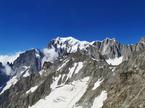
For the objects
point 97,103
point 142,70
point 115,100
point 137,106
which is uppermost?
point 97,103

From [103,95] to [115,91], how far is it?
307 ft

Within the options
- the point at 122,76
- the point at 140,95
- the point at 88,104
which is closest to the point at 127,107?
the point at 140,95

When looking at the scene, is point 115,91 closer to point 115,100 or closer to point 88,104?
point 115,100

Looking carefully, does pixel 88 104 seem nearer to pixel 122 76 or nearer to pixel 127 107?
pixel 122 76

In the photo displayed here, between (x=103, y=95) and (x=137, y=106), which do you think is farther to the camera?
(x=103, y=95)

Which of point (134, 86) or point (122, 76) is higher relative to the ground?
point (122, 76)

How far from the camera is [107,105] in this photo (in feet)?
316

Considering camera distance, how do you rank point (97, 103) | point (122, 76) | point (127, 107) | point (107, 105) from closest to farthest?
point (127, 107)
point (107, 105)
point (122, 76)
point (97, 103)

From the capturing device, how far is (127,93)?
299 feet

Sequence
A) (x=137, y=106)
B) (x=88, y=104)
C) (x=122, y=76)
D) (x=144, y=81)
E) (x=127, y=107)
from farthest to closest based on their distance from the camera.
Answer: (x=88, y=104) → (x=122, y=76) → (x=144, y=81) → (x=127, y=107) → (x=137, y=106)

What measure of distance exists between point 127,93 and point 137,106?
1510cm

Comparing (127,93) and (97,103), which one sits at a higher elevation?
(97,103)

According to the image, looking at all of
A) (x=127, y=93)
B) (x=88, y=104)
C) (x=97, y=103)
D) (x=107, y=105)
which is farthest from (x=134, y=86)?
(x=88, y=104)

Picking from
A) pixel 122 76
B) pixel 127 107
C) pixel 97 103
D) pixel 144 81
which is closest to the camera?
pixel 127 107
